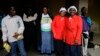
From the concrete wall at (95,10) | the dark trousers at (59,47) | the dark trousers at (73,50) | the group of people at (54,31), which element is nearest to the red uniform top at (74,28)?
the group of people at (54,31)

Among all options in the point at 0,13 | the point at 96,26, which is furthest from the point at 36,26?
the point at 96,26

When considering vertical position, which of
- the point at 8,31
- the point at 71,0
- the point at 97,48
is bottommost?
the point at 97,48

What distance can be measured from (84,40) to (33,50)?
2324mm

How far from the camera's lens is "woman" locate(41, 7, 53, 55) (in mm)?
9906

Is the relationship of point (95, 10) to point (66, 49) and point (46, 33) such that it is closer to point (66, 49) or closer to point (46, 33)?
point (46, 33)

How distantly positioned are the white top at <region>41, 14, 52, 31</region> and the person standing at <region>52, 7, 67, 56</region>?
0.38 meters

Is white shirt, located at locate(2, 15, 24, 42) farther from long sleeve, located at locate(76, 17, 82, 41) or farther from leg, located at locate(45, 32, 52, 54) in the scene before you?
leg, located at locate(45, 32, 52, 54)

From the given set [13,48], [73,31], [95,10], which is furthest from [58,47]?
[95,10]

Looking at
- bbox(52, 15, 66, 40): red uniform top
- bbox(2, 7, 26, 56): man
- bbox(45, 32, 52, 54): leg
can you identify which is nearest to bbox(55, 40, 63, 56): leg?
bbox(52, 15, 66, 40): red uniform top

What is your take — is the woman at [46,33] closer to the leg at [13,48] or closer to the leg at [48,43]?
the leg at [48,43]

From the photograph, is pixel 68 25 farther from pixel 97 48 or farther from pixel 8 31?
pixel 97 48

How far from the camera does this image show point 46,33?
10.0 metres

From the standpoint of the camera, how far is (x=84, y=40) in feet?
30.8

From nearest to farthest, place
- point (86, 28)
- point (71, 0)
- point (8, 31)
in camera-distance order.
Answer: point (8, 31) → point (86, 28) → point (71, 0)
